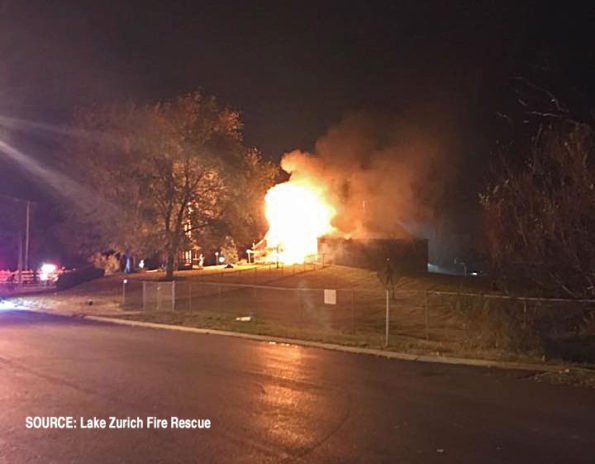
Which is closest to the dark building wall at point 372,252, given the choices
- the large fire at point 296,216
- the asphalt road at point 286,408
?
the large fire at point 296,216

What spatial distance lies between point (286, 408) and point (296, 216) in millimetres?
40331

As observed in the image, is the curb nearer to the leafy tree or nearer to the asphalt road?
the asphalt road

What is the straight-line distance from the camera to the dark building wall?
1769 inches

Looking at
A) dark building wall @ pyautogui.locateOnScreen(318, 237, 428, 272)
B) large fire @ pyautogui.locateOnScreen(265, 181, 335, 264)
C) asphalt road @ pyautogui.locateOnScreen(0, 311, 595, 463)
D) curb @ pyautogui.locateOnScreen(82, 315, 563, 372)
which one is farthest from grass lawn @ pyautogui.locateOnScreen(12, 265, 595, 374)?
large fire @ pyautogui.locateOnScreen(265, 181, 335, 264)

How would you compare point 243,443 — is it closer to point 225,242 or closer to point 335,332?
point 335,332

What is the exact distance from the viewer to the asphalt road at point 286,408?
6145 millimetres

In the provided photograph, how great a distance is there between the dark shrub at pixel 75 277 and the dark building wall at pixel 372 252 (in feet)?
52.4

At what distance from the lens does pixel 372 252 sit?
45000 millimetres

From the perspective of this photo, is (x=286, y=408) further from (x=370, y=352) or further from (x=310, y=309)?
(x=310, y=309)

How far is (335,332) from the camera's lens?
17734 millimetres

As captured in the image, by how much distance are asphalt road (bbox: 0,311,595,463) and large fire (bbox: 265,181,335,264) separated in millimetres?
34788

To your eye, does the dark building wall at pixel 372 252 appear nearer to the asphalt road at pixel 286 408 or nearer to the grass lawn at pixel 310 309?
the grass lawn at pixel 310 309

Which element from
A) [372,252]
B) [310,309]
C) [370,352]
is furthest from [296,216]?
[370,352]

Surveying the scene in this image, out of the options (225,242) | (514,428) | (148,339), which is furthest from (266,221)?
(514,428)
